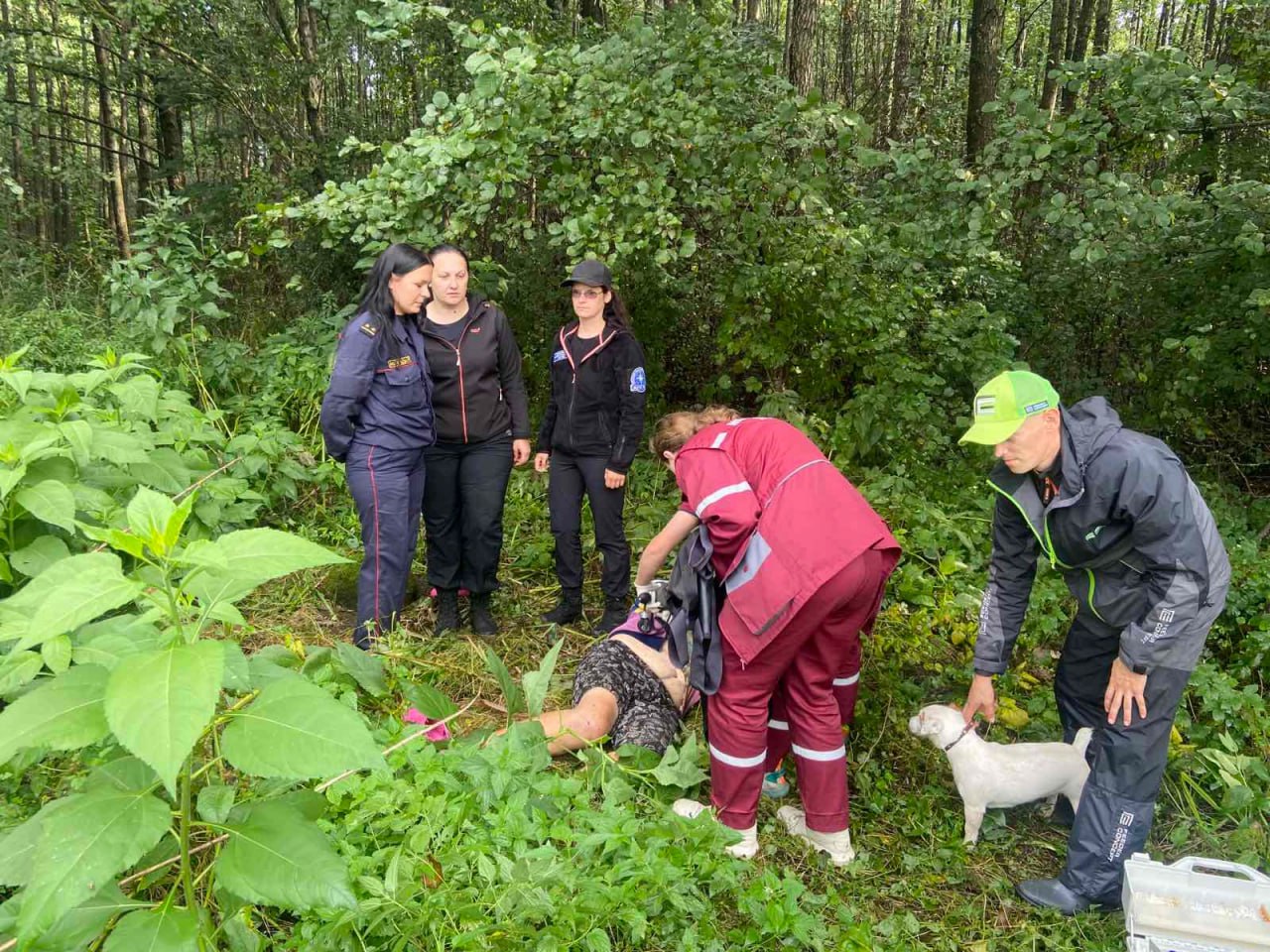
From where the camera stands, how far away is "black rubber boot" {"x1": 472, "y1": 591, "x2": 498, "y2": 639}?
14.6 feet

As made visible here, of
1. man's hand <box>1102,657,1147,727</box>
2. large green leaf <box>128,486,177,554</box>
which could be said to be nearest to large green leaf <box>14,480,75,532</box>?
large green leaf <box>128,486,177,554</box>

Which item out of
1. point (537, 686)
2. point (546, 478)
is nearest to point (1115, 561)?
point (537, 686)

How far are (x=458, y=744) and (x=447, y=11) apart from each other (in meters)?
3.31

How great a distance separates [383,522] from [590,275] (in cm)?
156

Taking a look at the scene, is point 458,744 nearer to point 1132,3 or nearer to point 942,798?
point 942,798

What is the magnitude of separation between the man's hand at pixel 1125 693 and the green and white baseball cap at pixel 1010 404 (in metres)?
0.80

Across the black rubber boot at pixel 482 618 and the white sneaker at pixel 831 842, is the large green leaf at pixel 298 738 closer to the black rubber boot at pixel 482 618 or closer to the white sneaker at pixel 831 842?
the white sneaker at pixel 831 842

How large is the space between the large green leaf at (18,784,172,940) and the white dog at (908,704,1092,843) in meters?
2.52

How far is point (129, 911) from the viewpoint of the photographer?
1.75 meters

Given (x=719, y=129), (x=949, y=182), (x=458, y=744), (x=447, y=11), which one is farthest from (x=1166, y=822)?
(x=447, y=11)

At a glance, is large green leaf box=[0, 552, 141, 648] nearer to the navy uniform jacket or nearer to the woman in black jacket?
the navy uniform jacket

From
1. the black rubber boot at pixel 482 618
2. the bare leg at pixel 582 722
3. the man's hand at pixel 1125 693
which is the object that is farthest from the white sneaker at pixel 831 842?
the black rubber boot at pixel 482 618

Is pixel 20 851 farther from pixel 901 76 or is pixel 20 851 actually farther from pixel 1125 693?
pixel 901 76

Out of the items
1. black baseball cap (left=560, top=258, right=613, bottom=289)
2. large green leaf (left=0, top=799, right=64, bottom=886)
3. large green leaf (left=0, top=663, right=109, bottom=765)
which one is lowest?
large green leaf (left=0, top=799, right=64, bottom=886)
